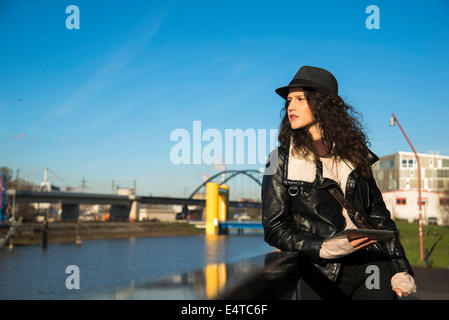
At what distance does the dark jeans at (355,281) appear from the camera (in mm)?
2359

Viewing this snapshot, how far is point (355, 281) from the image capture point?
8.05ft

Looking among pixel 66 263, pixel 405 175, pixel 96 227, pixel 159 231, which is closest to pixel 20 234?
pixel 96 227

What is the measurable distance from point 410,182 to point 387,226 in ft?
252

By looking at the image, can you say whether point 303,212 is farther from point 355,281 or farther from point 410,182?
point 410,182

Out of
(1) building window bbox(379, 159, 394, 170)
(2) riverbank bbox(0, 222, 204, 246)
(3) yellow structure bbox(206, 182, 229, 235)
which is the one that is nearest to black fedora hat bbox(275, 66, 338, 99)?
(2) riverbank bbox(0, 222, 204, 246)

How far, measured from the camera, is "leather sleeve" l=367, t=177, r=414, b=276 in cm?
261

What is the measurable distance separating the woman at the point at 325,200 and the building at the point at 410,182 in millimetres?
67230

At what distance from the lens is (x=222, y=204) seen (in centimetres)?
10688
